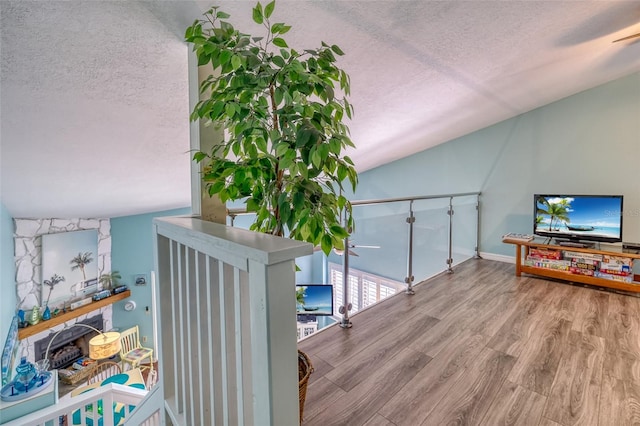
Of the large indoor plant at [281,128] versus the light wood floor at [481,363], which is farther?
the light wood floor at [481,363]

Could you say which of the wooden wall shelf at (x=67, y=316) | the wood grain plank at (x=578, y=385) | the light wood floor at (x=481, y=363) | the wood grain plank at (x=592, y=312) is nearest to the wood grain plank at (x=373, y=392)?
the light wood floor at (x=481, y=363)

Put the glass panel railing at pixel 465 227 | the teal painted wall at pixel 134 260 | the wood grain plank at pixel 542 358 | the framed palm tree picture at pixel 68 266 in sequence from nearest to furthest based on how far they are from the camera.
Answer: the wood grain plank at pixel 542 358, the glass panel railing at pixel 465 227, the framed palm tree picture at pixel 68 266, the teal painted wall at pixel 134 260

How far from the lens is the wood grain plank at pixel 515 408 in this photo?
4.59ft

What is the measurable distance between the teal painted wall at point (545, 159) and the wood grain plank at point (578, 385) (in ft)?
7.67

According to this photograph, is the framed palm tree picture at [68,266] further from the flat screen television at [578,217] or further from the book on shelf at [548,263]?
the flat screen television at [578,217]

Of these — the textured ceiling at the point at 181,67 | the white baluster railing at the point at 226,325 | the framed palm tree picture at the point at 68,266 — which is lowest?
the framed palm tree picture at the point at 68,266

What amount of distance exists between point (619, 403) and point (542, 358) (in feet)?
1.34

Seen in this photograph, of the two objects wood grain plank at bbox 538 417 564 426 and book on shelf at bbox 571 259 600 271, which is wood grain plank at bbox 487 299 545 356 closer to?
wood grain plank at bbox 538 417 564 426

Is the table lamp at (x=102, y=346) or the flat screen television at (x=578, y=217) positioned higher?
the flat screen television at (x=578, y=217)

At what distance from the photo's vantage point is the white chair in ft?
17.5

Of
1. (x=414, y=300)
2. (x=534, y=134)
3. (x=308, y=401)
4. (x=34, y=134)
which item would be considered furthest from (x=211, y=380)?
(x=534, y=134)

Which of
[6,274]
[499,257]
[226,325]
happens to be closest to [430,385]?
[226,325]

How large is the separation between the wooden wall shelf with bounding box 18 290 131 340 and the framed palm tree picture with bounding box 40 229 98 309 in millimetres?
262

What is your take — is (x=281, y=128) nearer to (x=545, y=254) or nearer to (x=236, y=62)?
(x=236, y=62)
